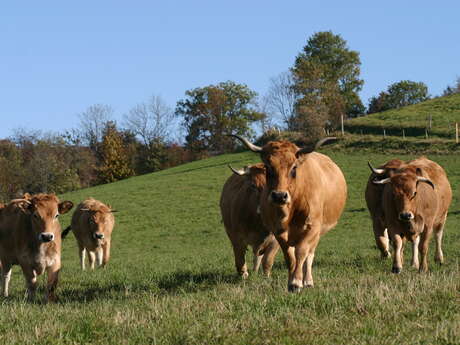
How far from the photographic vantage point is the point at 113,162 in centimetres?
8331

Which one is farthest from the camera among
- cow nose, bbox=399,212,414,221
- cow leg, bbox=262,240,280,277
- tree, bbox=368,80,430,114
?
tree, bbox=368,80,430,114

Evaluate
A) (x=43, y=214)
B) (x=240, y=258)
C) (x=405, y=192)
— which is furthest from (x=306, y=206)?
(x=43, y=214)

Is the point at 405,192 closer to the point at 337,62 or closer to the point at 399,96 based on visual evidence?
the point at 337,62

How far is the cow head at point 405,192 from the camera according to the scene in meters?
11.7

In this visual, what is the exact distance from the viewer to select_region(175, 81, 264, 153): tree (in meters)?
89.9

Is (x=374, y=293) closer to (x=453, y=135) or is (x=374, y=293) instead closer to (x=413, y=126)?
(x=453, y=135)

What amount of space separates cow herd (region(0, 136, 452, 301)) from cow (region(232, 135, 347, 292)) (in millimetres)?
13

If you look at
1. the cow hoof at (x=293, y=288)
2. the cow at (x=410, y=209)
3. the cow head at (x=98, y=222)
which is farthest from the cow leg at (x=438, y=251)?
the cow head at (x=98, y=222)

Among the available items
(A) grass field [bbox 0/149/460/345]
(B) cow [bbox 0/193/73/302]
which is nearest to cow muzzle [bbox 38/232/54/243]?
(B) cow [bbox 0/193/73/302]

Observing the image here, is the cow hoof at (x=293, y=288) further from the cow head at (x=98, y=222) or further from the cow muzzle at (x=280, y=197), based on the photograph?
the cow head at (x=98, y=222)

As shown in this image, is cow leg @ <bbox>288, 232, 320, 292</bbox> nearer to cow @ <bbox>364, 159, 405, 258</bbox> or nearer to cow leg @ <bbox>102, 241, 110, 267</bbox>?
cow @ <bbox>364, 159, 405, 258</bbox>

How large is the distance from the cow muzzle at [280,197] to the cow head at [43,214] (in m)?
4.04

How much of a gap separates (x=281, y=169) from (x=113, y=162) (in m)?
76.5

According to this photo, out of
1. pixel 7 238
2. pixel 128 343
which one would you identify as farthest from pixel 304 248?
pixel 7 238
